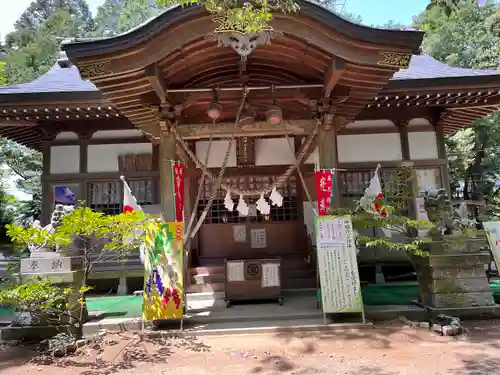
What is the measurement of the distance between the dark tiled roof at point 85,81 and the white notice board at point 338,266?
417 centimetres

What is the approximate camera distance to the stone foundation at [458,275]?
18.7ft

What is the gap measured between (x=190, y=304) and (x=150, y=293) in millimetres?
1824

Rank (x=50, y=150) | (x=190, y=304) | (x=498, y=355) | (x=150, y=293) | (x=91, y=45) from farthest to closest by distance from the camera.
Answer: (x=50, y=150)
(x=190, y=304)
(x=150, y=293)
(x=91, y=45)
(x=498, y=355)

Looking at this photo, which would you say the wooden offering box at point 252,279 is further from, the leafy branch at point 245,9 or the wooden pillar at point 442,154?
the wooden pillar at point 442,154

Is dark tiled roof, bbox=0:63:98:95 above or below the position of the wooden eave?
above

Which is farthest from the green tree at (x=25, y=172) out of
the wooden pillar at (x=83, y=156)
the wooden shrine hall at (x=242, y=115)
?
the wooden pillar at (x=83, y=156)

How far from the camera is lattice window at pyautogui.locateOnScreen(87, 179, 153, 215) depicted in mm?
9289

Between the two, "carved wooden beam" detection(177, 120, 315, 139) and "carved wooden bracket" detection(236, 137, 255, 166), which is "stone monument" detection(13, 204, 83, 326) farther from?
"carved wooden bracket" detection(236, 137, 255, 166)

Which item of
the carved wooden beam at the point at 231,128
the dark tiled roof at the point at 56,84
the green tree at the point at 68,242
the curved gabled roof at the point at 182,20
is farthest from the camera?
the dark tiled roof at the point at 56,84

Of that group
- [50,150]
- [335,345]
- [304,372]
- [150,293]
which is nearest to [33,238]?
[150,293]

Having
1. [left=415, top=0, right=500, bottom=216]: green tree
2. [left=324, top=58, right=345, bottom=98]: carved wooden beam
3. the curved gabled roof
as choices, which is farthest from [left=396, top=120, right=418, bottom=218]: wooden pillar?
[left=415, top=0, right=500, bottom=216]: green tree

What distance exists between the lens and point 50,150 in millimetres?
9305

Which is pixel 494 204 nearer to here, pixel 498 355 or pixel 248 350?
pixel 498 355

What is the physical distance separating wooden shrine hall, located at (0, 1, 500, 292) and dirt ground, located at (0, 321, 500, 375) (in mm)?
2263
